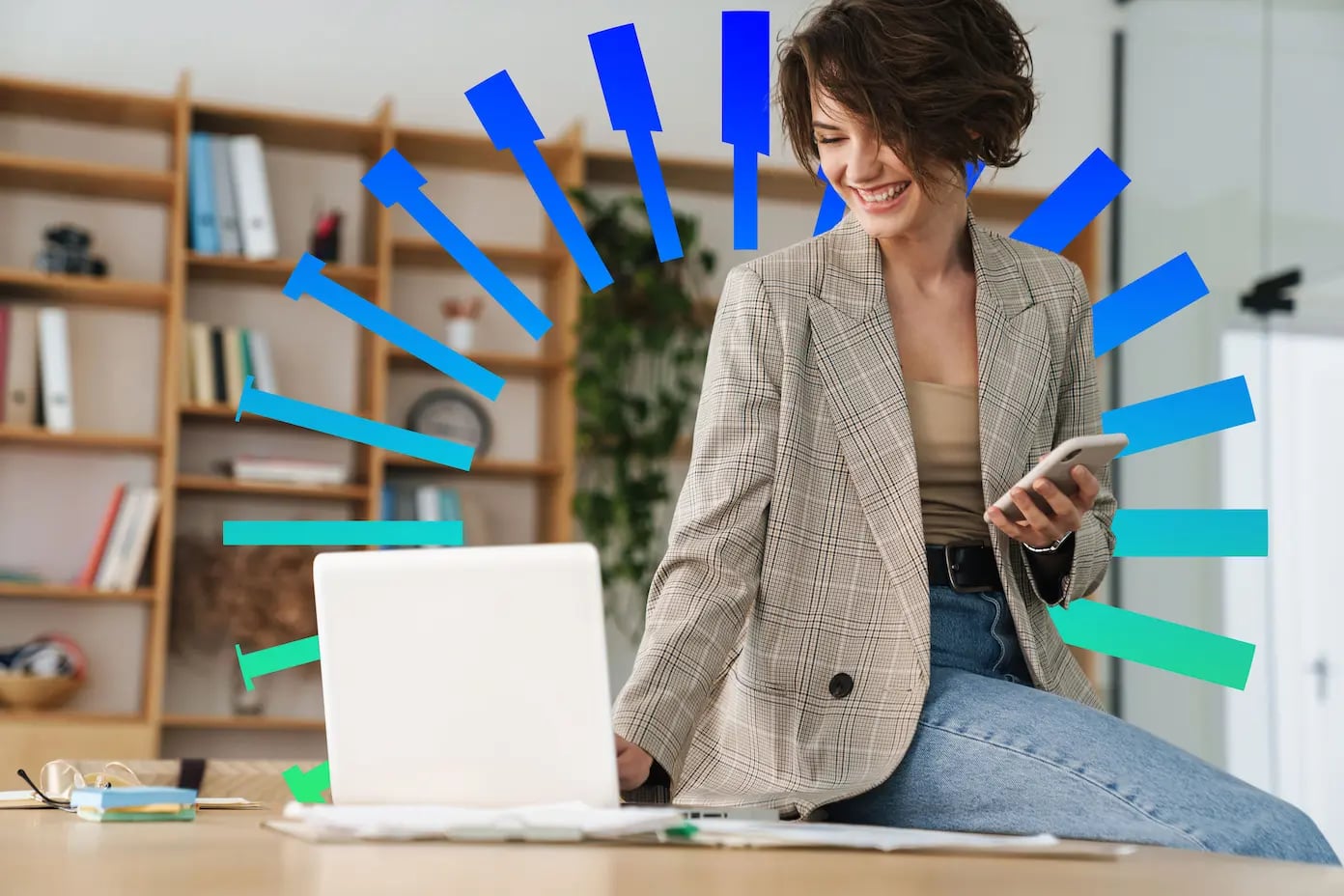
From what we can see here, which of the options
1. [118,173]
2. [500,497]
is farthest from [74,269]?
[500,497]

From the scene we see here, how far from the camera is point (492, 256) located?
4.57 meters

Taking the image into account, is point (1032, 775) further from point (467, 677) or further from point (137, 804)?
point (137, 804)

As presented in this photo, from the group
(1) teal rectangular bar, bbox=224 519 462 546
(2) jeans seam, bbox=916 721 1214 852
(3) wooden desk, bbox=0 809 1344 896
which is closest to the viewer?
(3) wooden desk, bbox=0 809 1344 896

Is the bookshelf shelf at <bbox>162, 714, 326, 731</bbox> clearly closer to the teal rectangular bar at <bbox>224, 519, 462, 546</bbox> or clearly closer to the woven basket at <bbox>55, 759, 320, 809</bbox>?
the teal rectangular bar at <bbox>224, 519, 462, 546</bbox>

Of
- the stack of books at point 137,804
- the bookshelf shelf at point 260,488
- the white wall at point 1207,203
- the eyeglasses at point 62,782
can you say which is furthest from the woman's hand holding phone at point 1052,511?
the bookshelf shelf at point 260,488

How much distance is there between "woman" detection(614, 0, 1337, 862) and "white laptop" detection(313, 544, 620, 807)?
0.30m

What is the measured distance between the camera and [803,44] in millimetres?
1635

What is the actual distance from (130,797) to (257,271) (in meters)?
3.46

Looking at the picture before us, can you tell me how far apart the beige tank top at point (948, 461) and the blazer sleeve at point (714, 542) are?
162 millimetres

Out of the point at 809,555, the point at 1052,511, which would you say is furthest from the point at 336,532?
the point at 1052,511

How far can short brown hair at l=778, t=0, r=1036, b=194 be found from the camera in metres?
1.57

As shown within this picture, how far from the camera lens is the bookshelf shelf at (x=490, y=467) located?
14.6 feet

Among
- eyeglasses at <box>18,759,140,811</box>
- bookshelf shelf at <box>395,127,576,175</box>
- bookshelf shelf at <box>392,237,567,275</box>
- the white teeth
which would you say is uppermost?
bookshelf shelf at <box>395,127,576,175</box>

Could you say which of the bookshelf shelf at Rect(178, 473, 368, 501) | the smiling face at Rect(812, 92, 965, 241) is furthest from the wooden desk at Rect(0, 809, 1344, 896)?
the bookshelf shelf at Rect(178, 473, 368, 501)
